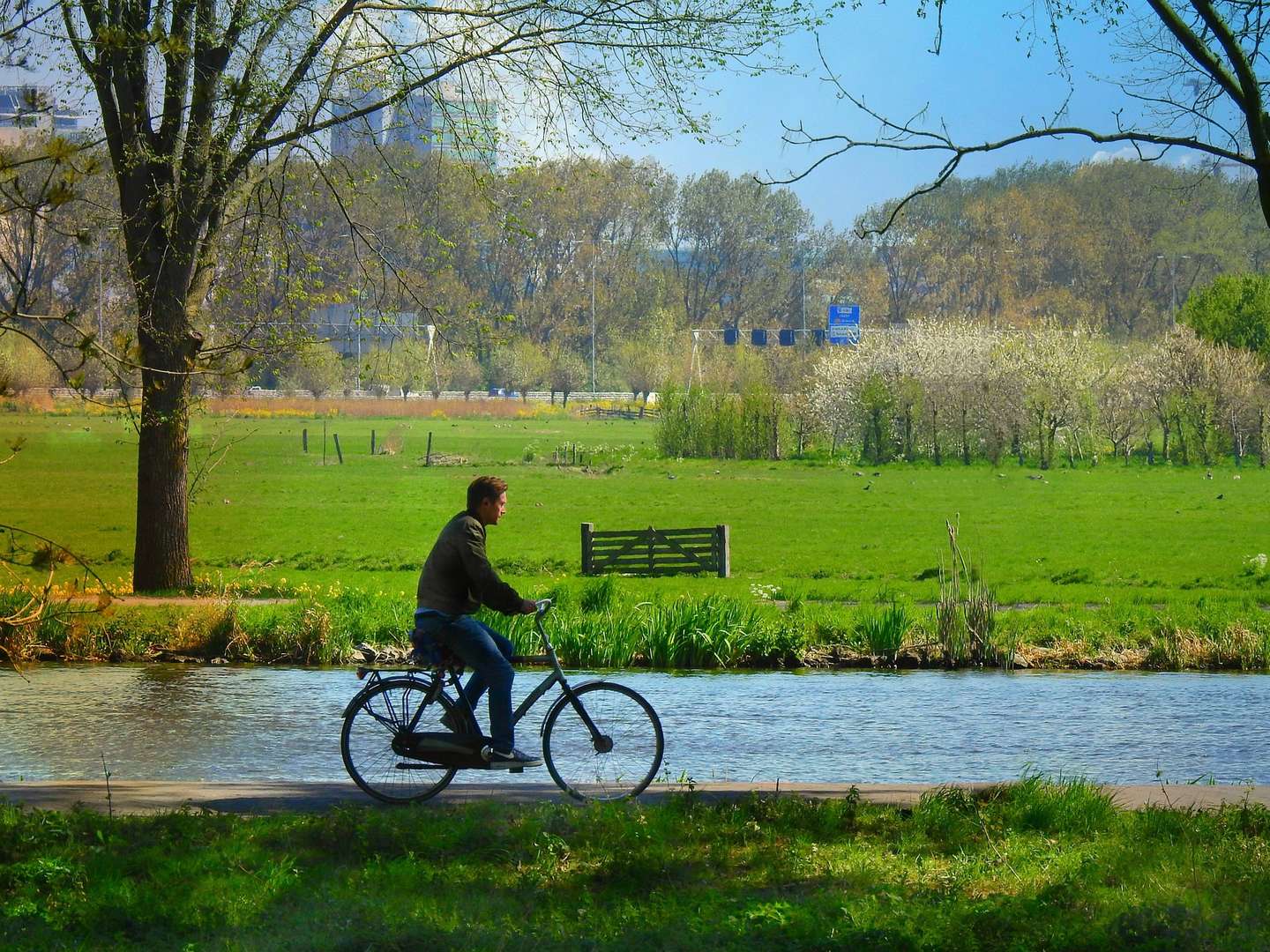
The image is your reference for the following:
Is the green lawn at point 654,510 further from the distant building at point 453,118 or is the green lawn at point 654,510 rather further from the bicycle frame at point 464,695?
the bicycle frame at point 464,695

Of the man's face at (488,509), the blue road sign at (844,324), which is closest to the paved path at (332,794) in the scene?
the man's face at (488,509)

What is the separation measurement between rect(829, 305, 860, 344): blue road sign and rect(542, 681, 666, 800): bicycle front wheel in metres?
80.7

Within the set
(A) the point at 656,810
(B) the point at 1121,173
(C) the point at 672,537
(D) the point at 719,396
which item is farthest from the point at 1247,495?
(B) the point at 1121,173

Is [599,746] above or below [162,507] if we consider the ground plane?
below

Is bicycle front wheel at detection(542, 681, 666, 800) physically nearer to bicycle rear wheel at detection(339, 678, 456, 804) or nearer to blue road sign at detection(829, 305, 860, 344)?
bicycle rear wheel at detection(339, 678, 456, 804)

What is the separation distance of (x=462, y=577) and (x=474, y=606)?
0.18m

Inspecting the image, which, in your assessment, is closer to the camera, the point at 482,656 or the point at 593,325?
the point at 482,656

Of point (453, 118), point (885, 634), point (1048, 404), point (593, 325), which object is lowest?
point (885, 634)

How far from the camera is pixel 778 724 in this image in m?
13.3

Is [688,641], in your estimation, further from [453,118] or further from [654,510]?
[654,510]

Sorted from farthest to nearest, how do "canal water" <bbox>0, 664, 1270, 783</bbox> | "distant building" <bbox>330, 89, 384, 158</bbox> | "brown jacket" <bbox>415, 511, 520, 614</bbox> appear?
"distant building" <bbox>330, 89, 384, 158</bbox>, "canal water" <bbox>0, 664, 1270, 783</bbox>, "brown jacket" <bbox>415, 511, 520, 614</bbox>

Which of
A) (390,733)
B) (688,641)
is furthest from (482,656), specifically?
(688,641)

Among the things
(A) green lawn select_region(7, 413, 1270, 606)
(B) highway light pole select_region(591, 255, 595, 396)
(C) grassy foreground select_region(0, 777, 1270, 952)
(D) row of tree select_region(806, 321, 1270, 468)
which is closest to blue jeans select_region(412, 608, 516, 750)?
(C) grassy foreground select_region(0, 777, 1270, 952)

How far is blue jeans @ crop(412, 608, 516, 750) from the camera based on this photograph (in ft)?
28.6
